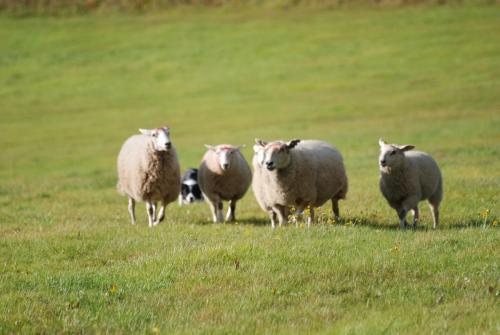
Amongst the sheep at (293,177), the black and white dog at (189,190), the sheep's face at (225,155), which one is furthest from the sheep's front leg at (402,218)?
the black and white dog at (189,190)

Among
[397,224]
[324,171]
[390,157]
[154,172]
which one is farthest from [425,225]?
[154,172]

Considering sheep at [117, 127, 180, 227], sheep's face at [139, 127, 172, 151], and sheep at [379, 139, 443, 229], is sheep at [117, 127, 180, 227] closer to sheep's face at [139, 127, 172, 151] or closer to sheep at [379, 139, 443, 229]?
sheep's face at [139, 127, 172, 151]

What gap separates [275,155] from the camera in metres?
12.9

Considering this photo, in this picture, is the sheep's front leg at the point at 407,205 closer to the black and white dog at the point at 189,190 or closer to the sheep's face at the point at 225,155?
the sheep's face at the point at 225,155

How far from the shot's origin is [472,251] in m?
9.43

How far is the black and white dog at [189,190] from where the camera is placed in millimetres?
19500

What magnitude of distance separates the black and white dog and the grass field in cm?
81

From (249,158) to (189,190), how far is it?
8.84 metres

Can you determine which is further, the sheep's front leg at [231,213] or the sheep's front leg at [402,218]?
the sheep's front leg at [231,213]

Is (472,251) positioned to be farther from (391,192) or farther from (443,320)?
(391,192)

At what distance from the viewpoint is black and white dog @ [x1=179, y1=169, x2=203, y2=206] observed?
19500mm

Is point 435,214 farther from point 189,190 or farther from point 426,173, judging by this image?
point 189,190

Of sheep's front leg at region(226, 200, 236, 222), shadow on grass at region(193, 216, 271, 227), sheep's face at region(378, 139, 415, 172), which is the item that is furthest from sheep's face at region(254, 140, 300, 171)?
sheep's front leg at region(226, 200, 236, 222)

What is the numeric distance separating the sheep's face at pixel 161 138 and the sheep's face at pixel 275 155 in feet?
6.73
